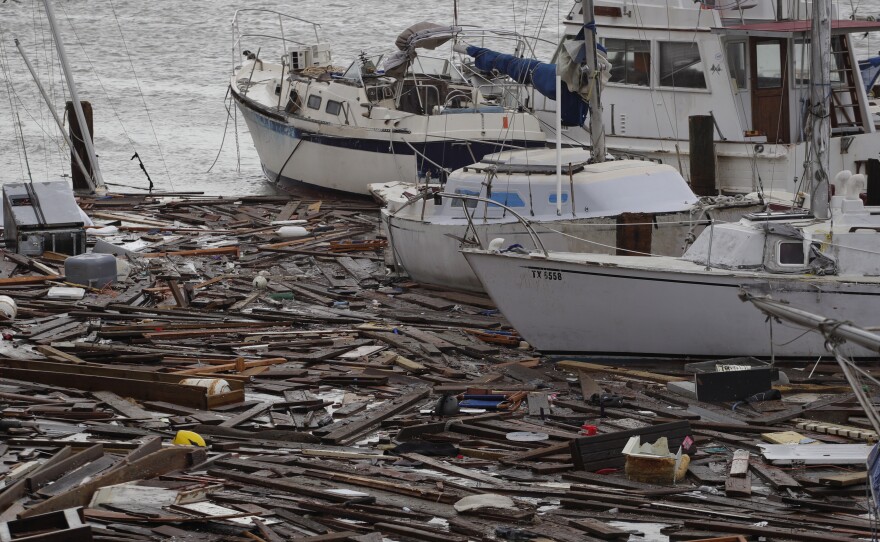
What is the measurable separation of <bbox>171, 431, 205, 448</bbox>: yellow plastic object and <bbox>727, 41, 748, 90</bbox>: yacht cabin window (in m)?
16.5

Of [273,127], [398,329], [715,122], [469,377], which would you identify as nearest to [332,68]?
[273,127]

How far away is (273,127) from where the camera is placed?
35562 millimetres

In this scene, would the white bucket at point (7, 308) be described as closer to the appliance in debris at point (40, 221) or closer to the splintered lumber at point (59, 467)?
the appliance in debris at point (40, 221)

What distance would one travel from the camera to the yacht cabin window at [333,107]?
108 ft

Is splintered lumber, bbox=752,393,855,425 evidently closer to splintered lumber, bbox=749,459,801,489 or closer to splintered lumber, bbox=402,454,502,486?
splintered lumber, bbox=749,459,801,489

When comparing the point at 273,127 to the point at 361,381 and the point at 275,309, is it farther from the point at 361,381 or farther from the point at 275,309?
the point at 361,381

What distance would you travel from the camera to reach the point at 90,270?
71.7 ft

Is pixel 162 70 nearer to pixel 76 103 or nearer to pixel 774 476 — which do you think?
pixel 76 103

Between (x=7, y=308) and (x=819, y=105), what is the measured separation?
11.3 meters

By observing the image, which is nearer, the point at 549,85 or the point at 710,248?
the point at 710,248

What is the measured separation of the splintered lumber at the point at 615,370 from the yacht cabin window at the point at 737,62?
1073 centimetres

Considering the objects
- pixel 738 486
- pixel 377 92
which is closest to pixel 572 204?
pixel 738 486

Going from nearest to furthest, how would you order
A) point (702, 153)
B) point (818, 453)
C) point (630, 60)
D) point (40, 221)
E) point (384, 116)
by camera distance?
point (818, 453) < point (40, 221) < point (702, 153) < point (630, 60) < point (384, 116)

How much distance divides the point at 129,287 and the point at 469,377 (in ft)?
23.5
